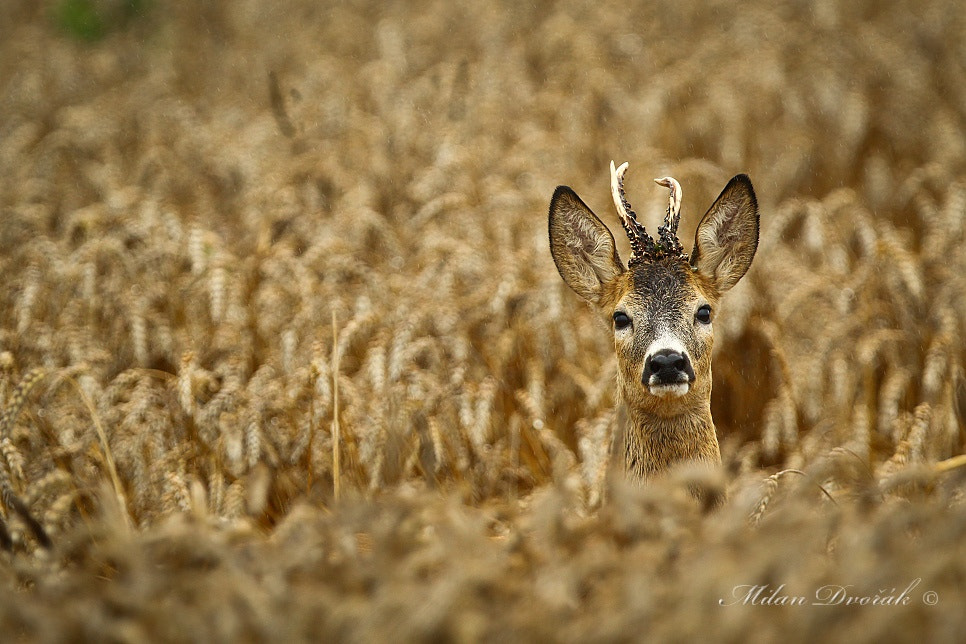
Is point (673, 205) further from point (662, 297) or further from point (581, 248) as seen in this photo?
point (581, 248)

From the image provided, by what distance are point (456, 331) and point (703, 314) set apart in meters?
1.54

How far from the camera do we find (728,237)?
356 centimetres

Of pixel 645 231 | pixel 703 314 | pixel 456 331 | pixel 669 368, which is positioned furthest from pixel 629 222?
pixel 456 331

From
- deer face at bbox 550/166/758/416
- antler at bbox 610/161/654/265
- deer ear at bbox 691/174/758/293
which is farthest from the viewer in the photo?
deer ear at bbox 691/174/758/293

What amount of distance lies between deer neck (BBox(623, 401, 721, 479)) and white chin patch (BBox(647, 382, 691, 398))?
221mm

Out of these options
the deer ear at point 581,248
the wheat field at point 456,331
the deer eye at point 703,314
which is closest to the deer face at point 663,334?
the deer eye at point 703,314

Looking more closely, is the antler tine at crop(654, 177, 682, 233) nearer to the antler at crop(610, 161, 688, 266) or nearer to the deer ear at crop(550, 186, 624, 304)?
the antler at crop(610, 161, 688, 266)

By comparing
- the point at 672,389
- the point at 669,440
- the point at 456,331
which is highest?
the point at 456,331

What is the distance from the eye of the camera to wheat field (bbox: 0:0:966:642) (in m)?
2.17

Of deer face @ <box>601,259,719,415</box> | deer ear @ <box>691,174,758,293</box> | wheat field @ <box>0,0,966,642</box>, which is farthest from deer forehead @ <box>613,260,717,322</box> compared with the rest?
wheat field @ <box>0,0,966,642</box>

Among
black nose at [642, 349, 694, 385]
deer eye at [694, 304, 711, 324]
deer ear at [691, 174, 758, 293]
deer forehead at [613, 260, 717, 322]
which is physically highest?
deer ear at [691, 174, 758, 293]

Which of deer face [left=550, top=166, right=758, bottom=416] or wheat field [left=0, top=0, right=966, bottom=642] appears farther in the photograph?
deer face [left=550, top=166, right=758, bottom=416]

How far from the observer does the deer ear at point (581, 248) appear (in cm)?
358

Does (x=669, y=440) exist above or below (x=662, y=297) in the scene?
below
